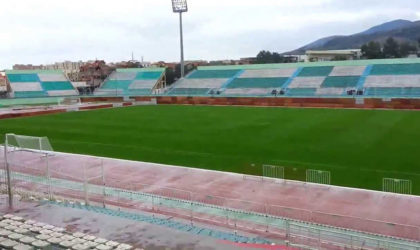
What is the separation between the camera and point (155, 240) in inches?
396

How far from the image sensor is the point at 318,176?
55.0 feet

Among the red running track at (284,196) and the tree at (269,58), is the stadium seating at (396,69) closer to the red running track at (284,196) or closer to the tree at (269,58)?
the red running track at (284,196)

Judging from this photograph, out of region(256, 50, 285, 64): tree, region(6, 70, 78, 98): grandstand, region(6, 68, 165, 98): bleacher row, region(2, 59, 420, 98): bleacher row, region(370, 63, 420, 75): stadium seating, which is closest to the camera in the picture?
region(2, 59, 420, 98): bleacher row

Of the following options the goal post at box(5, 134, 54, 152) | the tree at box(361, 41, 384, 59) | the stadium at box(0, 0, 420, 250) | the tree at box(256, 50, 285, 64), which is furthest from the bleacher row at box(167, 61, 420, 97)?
the tree at box(256, 50, 285, 64)

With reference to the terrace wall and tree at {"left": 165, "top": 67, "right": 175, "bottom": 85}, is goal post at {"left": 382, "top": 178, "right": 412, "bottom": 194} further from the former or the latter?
tree at {"left": 165, "top": 67, "right": 175, "bottom": 85}

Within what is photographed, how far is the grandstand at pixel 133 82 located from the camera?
7138cm

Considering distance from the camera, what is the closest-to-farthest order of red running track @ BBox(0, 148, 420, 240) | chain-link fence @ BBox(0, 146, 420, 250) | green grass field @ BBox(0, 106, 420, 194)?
chain-link fence @ BBox(0, 146, 420, 250) < red running track @ BBox(0, 148, 420, 240) < green grass field @ BBox(0, 106, 420, 194)

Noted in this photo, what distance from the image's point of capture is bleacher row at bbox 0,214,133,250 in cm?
917

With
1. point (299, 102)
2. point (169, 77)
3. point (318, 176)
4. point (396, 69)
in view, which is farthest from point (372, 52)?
point (318, 176)

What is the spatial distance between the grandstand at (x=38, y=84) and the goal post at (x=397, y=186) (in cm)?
6371

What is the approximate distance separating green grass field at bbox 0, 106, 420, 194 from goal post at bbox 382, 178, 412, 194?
11.3 inches

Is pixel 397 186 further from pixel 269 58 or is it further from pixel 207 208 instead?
pixel 269 58

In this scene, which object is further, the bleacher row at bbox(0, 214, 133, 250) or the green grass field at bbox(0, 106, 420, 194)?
the green grass field at bbox(0, 106, 420, 194)

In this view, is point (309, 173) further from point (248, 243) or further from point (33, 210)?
point (33, 210)
